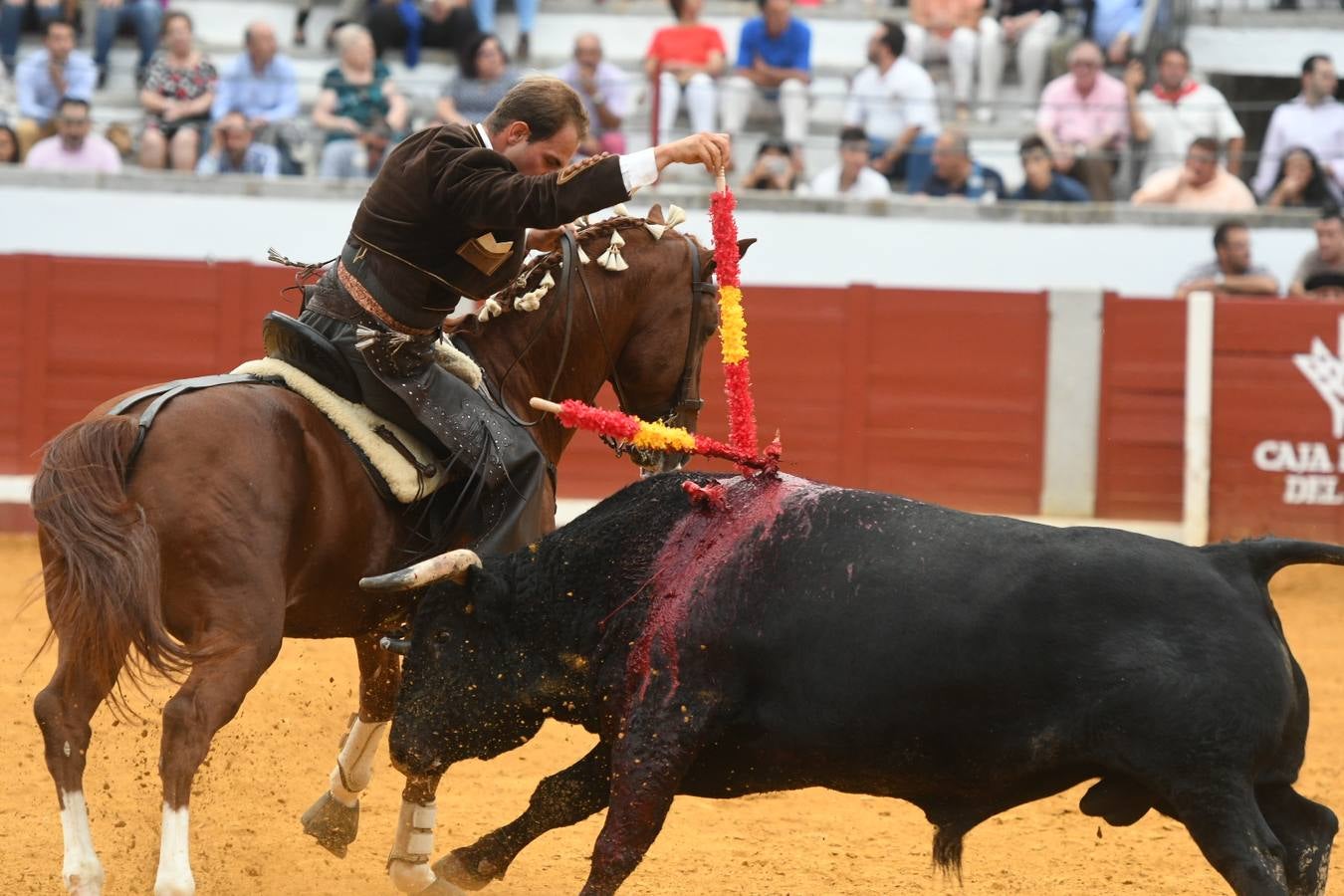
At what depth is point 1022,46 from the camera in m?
12.0

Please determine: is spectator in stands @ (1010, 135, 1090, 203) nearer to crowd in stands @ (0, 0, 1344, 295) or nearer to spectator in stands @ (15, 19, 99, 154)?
crowd in stands @ (0, 0, 1344, 295)

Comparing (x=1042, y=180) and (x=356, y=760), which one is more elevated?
(x=1042, y=180)

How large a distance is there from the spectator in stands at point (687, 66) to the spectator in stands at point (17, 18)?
13.5 feet

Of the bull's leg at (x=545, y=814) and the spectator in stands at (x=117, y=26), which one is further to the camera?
the spectator in stands at (x=117, y=26)

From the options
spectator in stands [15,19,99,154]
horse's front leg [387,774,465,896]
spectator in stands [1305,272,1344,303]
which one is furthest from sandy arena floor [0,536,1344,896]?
spectator in stands [15,19,99,154]

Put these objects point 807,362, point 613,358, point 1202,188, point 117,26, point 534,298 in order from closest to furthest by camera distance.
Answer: point 534,298 → point 613,358 → point 807,362 → point 1202,188 → point 117,26

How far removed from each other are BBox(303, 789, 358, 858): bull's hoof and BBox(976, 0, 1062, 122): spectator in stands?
8.26m

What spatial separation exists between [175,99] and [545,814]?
8584 mm

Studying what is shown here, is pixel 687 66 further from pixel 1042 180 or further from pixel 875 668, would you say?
pixel 875 668

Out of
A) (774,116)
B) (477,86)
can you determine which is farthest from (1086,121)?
(477,86)

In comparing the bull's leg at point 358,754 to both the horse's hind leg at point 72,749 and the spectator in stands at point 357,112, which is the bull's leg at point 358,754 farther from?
the spectator in stands at point 357,112

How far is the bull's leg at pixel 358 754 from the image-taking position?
4652 millimetres

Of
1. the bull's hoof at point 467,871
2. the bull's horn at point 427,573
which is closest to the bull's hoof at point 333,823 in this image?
the bull's hoof at point 467,871

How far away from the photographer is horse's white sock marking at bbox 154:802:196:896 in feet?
12.1
